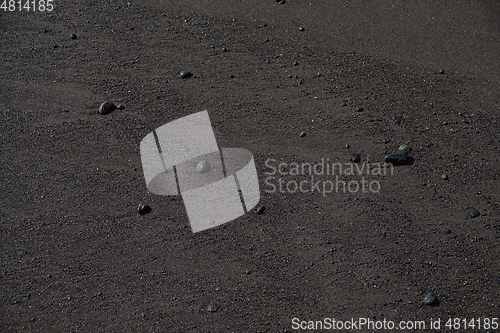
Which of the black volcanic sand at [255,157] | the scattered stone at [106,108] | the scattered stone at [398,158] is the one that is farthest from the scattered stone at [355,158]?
the scattered stone at [106,108]

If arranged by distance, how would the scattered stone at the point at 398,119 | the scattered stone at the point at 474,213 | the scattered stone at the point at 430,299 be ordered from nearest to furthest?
the scattered stone at the point at 430,299, the scattered stone at the point at 474,213, the scattered stone at the point at 398,119

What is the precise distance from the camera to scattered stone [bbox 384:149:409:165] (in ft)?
13.7

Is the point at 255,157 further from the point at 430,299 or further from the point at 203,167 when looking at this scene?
the point at 430,299

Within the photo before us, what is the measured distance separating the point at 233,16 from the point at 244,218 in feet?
8.35

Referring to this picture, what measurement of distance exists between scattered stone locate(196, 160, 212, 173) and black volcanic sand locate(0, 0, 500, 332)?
0.93ft

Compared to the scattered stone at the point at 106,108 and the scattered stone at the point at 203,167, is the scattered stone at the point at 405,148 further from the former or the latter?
the scattered stone at the point at 106,108

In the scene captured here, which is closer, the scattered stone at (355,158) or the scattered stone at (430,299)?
the scattered stone at (430,299)

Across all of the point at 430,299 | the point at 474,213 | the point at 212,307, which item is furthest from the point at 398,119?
the point at 212,307

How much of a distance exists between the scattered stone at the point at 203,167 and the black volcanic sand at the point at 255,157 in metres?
0.28

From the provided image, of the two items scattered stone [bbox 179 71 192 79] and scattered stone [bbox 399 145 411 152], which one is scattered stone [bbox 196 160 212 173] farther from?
scattered stone [bbox 399 145 411 152]

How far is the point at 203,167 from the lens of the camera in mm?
4266

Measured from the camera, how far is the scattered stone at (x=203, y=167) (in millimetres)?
4265

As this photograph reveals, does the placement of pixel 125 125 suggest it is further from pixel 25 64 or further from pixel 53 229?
pixel 25 64

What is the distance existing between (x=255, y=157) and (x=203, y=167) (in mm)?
526
